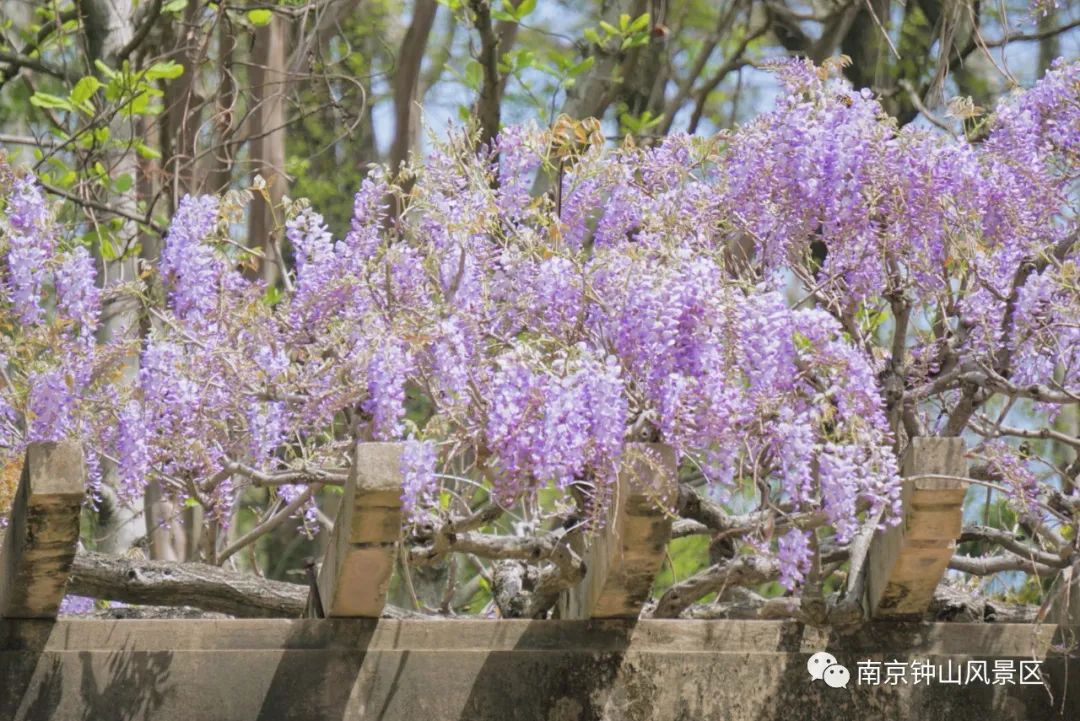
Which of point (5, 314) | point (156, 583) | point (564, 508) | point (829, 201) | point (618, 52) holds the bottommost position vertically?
point (156, 583)

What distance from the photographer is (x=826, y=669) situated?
13.0ft

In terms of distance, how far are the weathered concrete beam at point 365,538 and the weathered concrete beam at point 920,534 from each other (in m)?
1.10

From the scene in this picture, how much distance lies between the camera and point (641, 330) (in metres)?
3.81

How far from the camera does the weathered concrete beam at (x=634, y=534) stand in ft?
11.6

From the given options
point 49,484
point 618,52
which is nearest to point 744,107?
point 618,52

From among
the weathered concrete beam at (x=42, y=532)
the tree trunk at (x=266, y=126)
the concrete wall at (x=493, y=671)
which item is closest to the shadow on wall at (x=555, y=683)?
the concrete wall at (x=493, y=671)

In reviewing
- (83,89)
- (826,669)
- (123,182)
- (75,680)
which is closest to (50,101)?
(83,89)

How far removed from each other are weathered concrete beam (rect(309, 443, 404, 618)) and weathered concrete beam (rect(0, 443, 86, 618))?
563mm

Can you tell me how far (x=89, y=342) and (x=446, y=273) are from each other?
3.25ft

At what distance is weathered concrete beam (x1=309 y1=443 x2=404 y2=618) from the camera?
344 centimetres

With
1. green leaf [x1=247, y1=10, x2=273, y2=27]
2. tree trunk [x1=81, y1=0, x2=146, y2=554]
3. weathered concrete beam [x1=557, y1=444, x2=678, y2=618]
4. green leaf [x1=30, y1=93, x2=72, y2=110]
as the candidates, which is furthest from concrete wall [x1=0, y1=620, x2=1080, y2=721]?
green leaf [x1=247, y1=10, x2=273, y2=27]

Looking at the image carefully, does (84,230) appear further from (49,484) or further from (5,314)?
(49,484)

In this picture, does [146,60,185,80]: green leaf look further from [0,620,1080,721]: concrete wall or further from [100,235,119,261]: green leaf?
[0,620,1080,721]: concrete wall

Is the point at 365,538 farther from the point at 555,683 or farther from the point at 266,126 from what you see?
the point at 266,126
